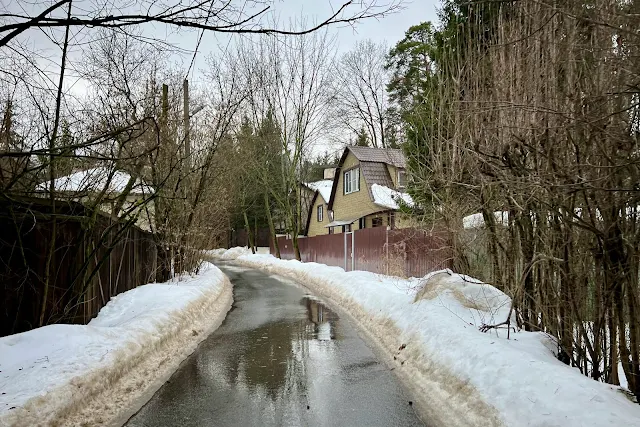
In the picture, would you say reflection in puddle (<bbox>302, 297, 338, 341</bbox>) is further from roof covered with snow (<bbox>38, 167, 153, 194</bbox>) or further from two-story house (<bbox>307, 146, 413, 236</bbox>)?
two-story house (<bbox>307, 146, 413, 236</bbox>)

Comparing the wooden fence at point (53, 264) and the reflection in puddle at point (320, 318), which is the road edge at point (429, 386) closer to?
the reflection in puddle at point (320, 318)

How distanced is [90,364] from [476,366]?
4.29 meters

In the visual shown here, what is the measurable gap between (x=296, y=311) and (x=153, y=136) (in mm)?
5458

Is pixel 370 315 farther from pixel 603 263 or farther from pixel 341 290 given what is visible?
pixel 603 263

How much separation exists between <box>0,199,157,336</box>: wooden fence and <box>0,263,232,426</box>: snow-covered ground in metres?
0.70

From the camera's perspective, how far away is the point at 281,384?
5945 millimetres

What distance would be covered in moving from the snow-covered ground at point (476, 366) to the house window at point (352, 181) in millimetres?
20673

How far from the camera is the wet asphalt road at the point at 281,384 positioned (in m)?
4.81

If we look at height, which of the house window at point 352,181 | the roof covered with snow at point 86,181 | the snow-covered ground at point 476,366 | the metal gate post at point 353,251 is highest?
the house window at point 352,181

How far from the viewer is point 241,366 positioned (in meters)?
6.86

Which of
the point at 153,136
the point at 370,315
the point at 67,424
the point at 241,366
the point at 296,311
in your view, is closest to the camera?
the point at 67,424

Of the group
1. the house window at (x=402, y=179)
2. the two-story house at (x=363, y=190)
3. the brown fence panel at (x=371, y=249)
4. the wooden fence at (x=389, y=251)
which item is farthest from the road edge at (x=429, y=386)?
the two-story house at (x=363, y=190)

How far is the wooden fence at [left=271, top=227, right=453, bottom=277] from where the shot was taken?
13172 mm

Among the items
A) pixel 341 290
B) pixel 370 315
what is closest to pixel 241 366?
pixel 370 315
